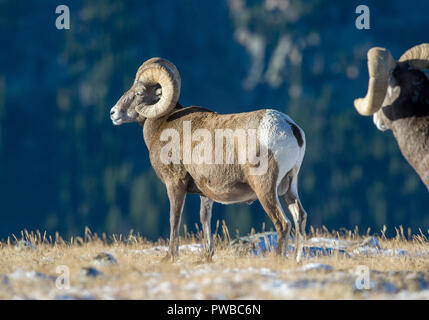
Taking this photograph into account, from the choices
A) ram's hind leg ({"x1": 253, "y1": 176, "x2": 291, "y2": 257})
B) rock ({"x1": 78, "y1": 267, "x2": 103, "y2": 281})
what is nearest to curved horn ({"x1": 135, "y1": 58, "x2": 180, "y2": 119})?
ram's hind leg ({"x1": 253, "y1": 176, "x2": 291, "y2": 257})

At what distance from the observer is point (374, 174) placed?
70.1m

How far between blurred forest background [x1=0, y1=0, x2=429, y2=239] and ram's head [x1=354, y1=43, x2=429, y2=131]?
48.3m

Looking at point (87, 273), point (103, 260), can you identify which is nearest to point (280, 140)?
Result: point (103, 260)

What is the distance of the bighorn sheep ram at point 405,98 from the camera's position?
8.75 metres

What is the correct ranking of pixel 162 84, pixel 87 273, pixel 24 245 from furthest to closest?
1. pixel 24 245
2. pixel 162 84
3. pixel 87 273

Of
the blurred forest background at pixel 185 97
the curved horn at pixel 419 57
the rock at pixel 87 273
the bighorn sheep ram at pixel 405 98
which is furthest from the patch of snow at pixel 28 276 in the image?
the blurred forest background at pixel 185 97

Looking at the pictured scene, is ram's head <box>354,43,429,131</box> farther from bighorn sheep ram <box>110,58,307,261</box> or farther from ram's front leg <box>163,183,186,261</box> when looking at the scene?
ram's front leg <box>163,183,186,261</box>

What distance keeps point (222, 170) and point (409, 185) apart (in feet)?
198

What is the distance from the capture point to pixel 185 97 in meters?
87.7

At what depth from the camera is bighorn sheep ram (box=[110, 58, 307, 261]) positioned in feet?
31.3

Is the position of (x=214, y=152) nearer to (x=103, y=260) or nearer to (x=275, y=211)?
(x=275, y=211)

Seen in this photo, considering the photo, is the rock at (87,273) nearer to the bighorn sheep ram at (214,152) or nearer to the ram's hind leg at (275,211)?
the bighorn sheep ram at (214,152)

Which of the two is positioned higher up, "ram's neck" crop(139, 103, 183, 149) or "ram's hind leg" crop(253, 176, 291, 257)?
"ram's neck" crop(139, 103, 183, 149)

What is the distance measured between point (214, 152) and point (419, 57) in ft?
11.3
